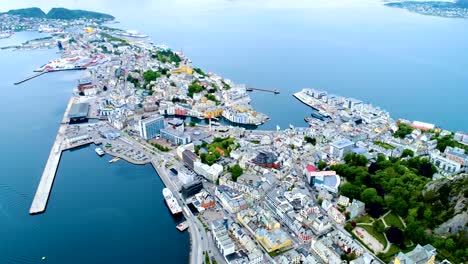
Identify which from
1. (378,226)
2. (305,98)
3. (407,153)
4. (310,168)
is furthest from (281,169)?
(305,98)

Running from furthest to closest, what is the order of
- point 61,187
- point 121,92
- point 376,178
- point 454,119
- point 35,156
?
point 121,92, point 454,119, point 35,156, point 61,187, point 376,178

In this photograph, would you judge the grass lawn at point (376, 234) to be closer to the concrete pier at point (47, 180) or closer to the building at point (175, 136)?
the building at point (175, 136)

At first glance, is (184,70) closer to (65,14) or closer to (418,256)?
(418,256)

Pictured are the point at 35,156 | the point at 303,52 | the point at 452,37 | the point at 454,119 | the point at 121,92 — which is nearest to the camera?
the point at 35,156

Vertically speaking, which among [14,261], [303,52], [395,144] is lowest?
[14,261]

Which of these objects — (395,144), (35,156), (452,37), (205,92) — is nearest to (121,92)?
(205,92)

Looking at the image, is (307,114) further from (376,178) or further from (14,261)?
(14,261)
